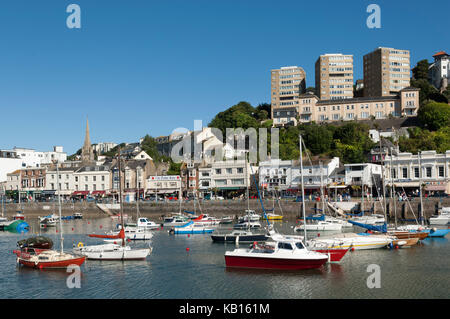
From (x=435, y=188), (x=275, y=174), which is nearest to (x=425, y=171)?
(x=435, y=188)

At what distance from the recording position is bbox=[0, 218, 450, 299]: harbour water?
28750mm

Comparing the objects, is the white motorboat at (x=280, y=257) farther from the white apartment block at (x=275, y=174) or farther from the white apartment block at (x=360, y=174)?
the white apartment block at (x=275, y=174)

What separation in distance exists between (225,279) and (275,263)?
4065 mm

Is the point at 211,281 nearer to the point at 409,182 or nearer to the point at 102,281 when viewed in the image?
the point at 102,281

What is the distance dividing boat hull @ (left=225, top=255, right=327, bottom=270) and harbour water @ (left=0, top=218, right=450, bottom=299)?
1.44ft

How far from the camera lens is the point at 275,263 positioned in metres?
33.8

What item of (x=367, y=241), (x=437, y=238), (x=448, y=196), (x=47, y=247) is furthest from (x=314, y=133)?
(x=47, y=247)

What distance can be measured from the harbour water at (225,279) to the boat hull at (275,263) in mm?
438

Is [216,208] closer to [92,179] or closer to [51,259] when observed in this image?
[92,179]

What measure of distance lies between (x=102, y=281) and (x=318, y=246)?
686 inches

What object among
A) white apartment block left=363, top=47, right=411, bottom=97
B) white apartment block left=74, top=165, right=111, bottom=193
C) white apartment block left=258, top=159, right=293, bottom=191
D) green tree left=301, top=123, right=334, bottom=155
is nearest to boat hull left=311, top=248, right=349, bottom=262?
white apartment block left=258, top=159, right=293, bottom=191

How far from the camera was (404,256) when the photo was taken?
40.5 meters

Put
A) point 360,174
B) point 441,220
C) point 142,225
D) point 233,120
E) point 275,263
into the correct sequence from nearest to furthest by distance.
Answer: point 275,263
point 441,220
point 142,225
point 360,174
point 233,120

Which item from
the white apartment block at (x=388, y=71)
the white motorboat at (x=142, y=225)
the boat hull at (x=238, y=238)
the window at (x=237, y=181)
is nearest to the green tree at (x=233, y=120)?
the window at (x=237, y=181)
